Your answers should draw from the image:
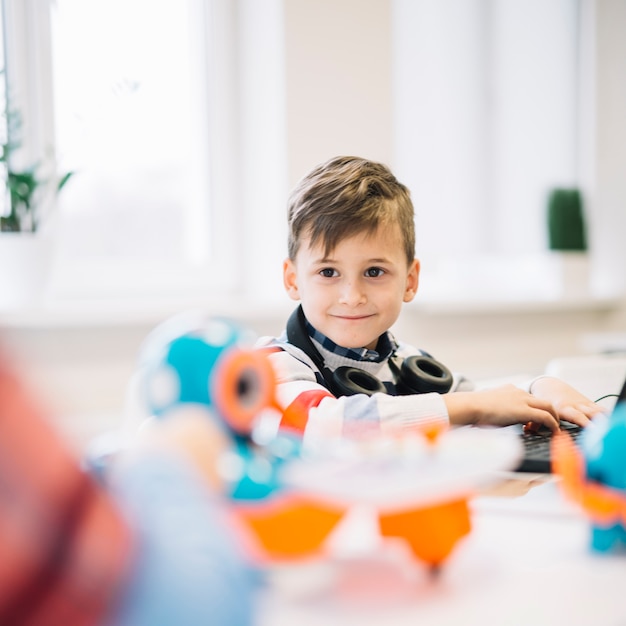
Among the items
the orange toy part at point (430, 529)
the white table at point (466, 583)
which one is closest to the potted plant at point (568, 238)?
the white table at point (466, 583)

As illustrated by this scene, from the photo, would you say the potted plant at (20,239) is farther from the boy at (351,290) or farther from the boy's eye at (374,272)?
the boy's eye at (374,272)

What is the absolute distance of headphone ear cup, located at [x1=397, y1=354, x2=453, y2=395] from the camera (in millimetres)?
1065

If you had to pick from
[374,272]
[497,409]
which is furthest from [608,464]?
[374,272]

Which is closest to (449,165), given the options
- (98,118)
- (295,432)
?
(98,118)

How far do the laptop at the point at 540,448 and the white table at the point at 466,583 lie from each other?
13 centimetres

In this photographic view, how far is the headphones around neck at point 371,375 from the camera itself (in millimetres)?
1006

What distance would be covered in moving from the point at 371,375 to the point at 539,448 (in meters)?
0.30

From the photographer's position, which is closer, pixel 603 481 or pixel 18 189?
pixel 603 481

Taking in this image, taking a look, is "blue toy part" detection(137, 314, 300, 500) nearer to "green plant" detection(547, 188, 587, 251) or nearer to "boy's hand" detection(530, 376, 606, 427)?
"boy's hand" detection(530, 376, 606, 427)

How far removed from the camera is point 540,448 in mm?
781

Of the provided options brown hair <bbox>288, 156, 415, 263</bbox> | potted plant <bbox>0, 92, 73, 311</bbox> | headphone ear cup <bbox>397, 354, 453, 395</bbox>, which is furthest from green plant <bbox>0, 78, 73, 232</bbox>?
headphone ear cup <bbox>397, 354, 453, 395</bbox>

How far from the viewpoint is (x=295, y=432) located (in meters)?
0.84

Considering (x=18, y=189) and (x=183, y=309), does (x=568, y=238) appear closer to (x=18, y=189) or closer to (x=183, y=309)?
(x=183, y=309)

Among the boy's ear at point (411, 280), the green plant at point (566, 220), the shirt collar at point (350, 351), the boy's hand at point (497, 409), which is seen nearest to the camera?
the boy's hand at point (497, 409)
